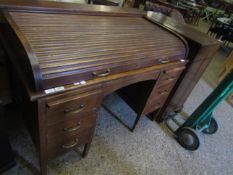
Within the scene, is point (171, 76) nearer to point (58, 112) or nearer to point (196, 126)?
point (196, 126)

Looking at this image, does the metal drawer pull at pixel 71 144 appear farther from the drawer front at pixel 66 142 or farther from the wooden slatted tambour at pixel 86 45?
the wooden slatted tambour at pixel 86 45

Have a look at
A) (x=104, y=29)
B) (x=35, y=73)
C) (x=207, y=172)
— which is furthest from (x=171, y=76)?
(x=35, y=73)

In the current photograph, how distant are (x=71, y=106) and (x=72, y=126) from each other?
7.4 inches

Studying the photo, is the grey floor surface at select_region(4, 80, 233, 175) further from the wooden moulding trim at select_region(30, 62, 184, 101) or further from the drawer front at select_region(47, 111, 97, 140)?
the wooden moulding trim at select_region(30, 62, 184, 101)

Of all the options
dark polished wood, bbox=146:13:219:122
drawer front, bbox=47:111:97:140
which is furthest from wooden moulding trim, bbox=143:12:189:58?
drawer front, bbox=47:111:97:140

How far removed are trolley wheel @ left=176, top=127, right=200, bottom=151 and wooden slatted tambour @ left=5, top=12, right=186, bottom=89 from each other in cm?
74

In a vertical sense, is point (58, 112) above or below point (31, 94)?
below

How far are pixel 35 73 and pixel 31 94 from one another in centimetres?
9

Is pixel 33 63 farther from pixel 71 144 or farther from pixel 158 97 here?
pixel 158 97

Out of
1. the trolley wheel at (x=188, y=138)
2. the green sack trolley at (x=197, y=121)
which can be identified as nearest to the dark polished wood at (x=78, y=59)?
the green sack trolley at (x=197, y=121)

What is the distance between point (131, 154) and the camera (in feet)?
4.96

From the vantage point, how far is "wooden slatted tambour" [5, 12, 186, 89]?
2.47ft

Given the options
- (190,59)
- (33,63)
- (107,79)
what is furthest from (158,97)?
(33,63)

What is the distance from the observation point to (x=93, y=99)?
3.11ft
